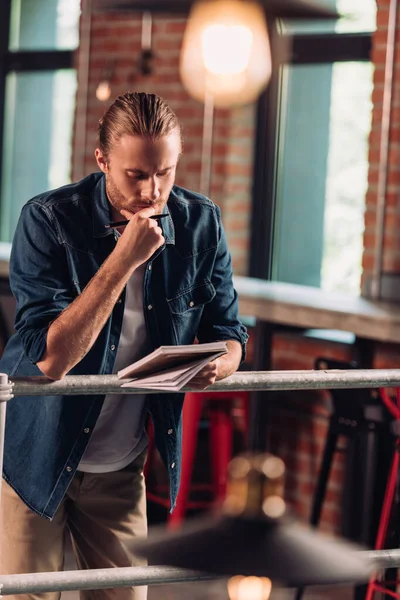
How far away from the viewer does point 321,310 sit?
140 inches

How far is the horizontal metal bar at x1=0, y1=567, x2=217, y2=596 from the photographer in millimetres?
1675

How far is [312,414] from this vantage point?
4227 mm

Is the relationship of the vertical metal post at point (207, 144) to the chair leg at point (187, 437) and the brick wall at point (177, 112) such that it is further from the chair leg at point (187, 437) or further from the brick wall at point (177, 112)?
the chair leg at point (187, 437)

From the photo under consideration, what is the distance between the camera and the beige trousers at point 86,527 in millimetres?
1925

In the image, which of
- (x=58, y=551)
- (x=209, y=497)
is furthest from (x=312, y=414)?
(x=58, y=551)

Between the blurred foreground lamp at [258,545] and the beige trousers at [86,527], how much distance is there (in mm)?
1112

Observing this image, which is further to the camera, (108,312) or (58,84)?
(58,84)

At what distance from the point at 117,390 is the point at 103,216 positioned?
367 millimetres

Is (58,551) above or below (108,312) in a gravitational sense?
below

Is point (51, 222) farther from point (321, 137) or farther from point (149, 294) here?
point (321, 137)

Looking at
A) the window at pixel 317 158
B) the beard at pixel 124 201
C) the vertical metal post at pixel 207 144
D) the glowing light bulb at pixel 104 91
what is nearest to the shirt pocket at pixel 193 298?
the beard at pixel 124 201

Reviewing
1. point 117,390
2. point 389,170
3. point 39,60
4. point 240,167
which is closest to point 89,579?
point 117,390

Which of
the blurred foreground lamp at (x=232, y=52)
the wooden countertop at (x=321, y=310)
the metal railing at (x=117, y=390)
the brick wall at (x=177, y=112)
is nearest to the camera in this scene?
the metal railing at (x=117, y=390)

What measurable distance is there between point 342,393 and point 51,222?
5.70ft
